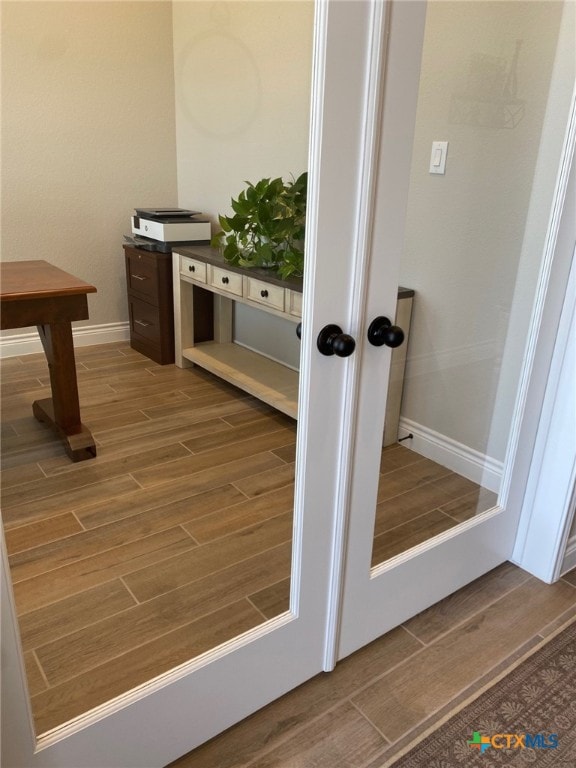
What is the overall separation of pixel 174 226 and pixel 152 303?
49 centimetres

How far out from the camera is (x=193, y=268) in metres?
3.25

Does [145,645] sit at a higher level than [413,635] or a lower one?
higher

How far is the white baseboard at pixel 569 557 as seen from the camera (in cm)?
197

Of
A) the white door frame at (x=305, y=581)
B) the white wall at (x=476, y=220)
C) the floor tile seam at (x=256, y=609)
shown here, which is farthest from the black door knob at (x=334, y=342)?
the floor tile seam at (x=256, y=609)

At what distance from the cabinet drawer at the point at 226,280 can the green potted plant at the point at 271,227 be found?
100mm

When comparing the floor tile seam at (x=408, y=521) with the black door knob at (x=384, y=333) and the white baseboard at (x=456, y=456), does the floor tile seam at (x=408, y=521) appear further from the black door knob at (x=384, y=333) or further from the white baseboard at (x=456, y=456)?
the black door knob at (x=384, y=333)

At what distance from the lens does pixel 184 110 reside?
382 cm

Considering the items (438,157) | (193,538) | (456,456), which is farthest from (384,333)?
(193,538)

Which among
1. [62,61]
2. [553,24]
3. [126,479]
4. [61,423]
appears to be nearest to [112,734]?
[126,479]

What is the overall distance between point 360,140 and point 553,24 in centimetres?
91

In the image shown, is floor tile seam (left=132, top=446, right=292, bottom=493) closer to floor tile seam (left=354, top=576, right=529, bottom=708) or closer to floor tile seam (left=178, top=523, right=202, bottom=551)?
floor tile seam (left=178, top=523, right=202, bottom=551)

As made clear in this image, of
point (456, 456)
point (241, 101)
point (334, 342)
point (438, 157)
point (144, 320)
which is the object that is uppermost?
point (241, 101)

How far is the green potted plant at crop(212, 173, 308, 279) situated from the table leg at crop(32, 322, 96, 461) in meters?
0.94

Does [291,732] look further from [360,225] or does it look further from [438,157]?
[438,157]
